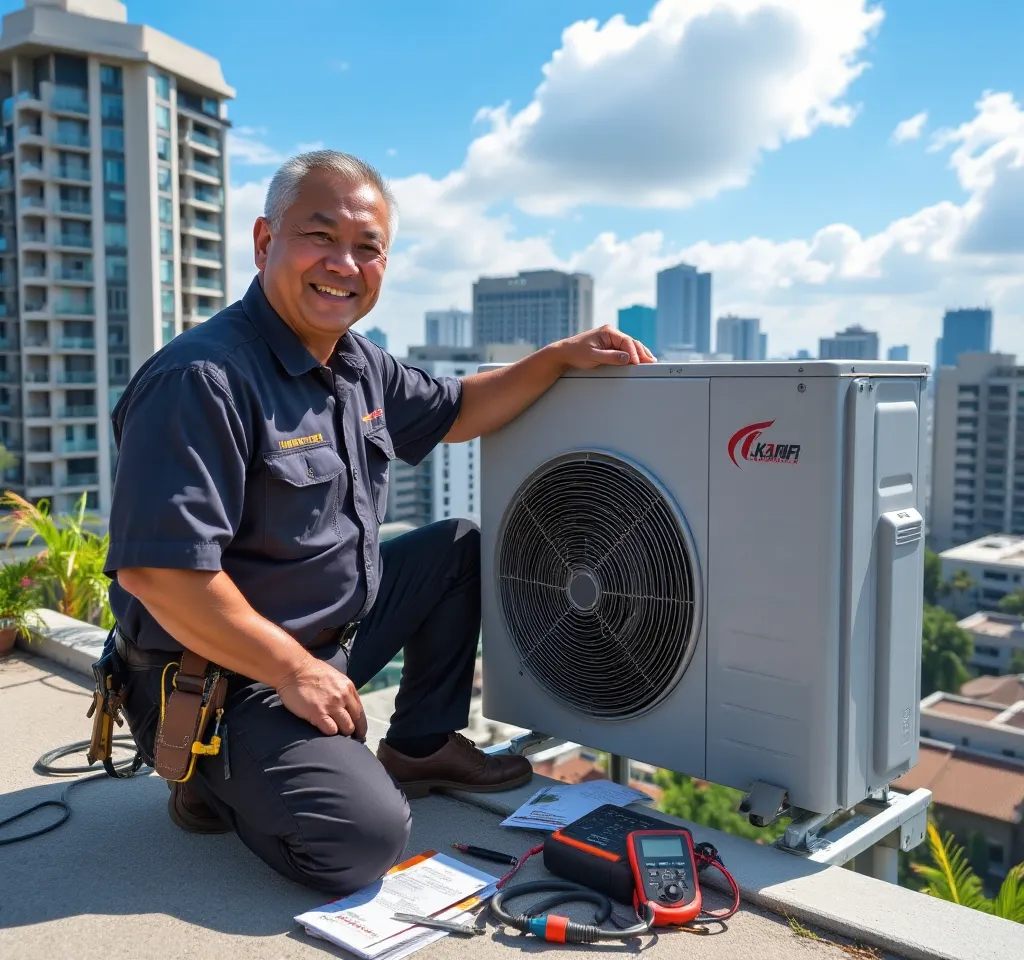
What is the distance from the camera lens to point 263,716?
1545mm

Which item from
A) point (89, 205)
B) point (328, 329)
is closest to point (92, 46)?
point (89, 205)

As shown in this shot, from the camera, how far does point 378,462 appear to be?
6.16 feet

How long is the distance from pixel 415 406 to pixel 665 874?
3.41 ft

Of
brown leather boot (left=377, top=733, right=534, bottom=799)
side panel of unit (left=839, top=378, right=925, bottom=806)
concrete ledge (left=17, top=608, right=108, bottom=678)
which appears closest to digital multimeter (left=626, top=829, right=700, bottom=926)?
side panel of unit (left=839, top=378, right=925, bottom=806)

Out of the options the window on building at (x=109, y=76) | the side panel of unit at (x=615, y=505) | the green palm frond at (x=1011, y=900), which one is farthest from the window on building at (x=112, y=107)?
the green palm frond at (x=1011, y=900)

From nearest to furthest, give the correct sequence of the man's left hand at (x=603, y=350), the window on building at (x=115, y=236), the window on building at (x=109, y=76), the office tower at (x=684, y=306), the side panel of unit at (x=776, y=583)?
the side panel of unit at (x=776, y=583), the man's left hand at (x=603, y=350), the window on building at (x=109, y=76), the window on building at (x=115, y=236), the office tower at (x=684, y=306)

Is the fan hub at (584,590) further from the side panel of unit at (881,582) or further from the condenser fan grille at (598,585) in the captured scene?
the side panel of unit at (881,582)

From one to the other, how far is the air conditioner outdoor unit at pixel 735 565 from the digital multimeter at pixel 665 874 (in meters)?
0.26

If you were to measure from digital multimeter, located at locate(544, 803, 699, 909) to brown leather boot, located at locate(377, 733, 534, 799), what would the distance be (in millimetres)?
292

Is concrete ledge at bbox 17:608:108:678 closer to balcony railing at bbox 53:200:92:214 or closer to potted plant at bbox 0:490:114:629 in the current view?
potted plant at bbox 0:490:114:629

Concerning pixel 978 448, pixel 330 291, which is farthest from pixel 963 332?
pixel 330 291

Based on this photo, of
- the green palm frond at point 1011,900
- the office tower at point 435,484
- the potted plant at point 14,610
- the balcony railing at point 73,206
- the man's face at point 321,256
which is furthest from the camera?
the office tower at point 435,484

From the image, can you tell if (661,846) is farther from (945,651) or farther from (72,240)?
(945,651)

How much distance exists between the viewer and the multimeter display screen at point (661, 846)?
1.48 m
